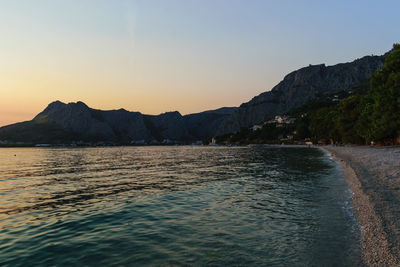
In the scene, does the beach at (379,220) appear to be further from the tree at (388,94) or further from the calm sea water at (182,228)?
the tree at (388,94)

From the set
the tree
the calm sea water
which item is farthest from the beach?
the tree

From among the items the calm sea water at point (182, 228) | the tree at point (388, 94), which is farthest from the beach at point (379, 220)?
the tree at point (388, 94)

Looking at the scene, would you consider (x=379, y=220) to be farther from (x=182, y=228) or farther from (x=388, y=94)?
(x=388, y=94)

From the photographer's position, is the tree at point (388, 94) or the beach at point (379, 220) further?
the tree at point (388, 94)

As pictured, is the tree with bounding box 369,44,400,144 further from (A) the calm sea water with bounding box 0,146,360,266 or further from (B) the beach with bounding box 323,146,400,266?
(A) the calm sea water with bounding box 0,146,360,266

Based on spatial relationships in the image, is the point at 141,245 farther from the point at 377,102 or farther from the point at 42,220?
the point at 377,102

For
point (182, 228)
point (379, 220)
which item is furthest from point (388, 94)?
point (182, 228)

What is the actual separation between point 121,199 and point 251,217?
11.8m

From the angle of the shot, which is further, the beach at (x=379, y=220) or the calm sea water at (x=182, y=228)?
the calm sea water at (x=182, y=228)

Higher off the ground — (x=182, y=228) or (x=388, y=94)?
(x=388, y=94)

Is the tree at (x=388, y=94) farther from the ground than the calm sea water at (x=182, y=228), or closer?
farther from the ground

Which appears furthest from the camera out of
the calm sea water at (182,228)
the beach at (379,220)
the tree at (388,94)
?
the tree at (388,94)

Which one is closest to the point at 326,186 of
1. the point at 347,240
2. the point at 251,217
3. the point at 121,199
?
the point at 251,217

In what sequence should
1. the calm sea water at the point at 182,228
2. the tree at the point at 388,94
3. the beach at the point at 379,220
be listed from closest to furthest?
1. the beach at the point at 379,220
2. the calm sea water at the point at 182,228
3. the tree at the point at 388,94
